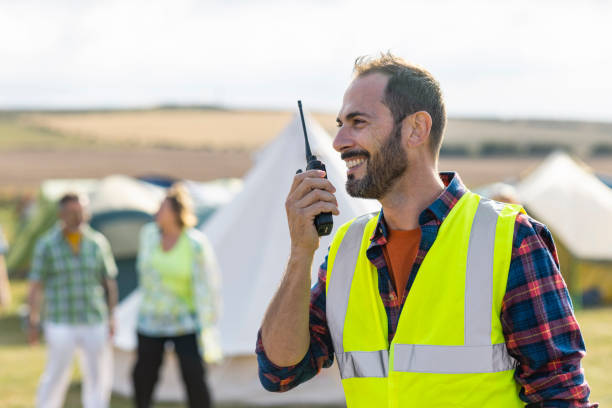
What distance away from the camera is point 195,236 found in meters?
6.11

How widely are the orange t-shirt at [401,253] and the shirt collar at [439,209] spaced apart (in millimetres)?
29

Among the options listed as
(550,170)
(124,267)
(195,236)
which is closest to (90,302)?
(195,236)

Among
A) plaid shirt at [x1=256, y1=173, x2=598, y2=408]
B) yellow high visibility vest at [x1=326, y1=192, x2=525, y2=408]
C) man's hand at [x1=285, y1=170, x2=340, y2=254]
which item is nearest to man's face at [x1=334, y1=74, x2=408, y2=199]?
man's hand at [x1=285, y1=170, x2=340, y2=254]

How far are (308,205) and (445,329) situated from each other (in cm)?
49

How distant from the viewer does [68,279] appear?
6.09 meters

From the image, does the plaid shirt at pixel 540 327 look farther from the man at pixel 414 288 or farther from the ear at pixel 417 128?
the ear at pixel 417 128

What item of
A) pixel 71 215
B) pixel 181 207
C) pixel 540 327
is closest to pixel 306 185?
pixel 540 327

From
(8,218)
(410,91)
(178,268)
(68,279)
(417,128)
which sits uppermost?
(410,91)

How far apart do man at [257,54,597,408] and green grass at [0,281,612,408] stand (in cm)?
505

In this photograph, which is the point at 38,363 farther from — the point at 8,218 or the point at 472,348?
the point at 8,218

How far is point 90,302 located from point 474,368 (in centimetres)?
463

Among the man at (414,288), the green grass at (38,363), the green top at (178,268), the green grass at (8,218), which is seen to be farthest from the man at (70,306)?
the green grass at (8,218)

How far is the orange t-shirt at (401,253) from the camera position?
7.12 feet

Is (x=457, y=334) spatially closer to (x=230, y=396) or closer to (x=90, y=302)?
(x=90, y=302)
